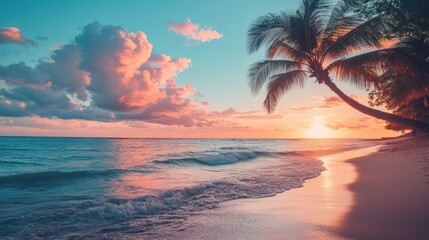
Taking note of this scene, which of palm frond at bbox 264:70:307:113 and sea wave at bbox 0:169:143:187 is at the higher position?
palm frond at bbox 264:70:307:113

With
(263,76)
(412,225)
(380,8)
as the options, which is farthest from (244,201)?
(380,8)

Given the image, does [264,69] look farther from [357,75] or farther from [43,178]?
[43,178]

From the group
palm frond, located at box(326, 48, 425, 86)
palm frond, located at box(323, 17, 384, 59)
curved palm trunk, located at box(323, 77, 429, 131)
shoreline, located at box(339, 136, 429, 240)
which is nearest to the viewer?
shoreline, located at box(339, 136, 429, 240)

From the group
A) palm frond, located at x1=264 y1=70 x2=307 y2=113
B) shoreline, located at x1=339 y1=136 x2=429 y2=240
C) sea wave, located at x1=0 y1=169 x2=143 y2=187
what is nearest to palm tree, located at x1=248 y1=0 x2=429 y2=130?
palm frond, located at x1=264 y1=70 x2=307 y2=113

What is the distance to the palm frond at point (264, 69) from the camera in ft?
33.2

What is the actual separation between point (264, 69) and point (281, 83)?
4.24 feet

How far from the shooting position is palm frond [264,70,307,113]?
30.2 ft

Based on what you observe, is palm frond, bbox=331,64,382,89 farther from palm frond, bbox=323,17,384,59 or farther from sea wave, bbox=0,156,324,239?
sea wave, bbox=0,156,324,239

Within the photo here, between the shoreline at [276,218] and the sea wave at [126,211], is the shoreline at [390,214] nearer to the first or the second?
the shoreline at [276,218]

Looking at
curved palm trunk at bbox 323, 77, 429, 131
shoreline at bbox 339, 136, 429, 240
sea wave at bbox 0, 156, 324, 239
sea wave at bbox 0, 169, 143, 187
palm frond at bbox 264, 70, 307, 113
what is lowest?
sea wave at bbox 0, 169, 143, 187

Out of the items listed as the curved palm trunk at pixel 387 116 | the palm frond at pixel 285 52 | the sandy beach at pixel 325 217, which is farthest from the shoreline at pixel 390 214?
the palm frond at pixel 285 52

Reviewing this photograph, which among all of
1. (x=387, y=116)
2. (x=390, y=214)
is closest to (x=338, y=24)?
(x=387, y=116)

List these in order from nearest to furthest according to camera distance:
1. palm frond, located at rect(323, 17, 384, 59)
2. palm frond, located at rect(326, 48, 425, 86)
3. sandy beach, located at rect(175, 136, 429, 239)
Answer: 1. sandy beach, located at rect(175, 136, 429, 239)
2. palm frond, located at rect(326, 48, 425, 86)
3. palm frond, located at rect(323, 17, 384, 59)

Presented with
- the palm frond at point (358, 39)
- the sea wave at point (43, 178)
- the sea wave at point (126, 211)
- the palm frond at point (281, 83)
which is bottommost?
the sea wave at point (43, 178)
